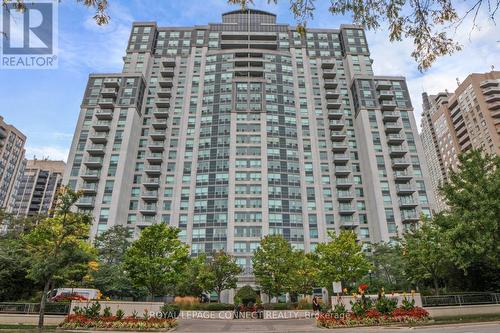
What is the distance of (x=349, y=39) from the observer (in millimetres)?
93375

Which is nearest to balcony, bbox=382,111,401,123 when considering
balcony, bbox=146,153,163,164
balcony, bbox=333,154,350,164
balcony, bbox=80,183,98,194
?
balcony, bbox=333,154,350,164

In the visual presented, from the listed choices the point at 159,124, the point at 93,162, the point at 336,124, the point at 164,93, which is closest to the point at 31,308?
the point at 93,162

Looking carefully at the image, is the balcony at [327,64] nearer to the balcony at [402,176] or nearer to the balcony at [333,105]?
the balcony at [333,105]

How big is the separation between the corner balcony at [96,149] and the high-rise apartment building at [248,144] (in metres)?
0.48

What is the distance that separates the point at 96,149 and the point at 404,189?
6849 centimetres

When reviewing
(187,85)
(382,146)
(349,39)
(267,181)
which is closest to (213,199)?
(267,181)

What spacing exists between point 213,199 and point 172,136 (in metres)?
20.2

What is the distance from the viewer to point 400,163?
235 feet

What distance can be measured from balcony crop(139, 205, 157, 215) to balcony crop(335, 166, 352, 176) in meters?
41.2

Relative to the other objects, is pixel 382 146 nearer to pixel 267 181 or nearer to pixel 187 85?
pixel 267 181

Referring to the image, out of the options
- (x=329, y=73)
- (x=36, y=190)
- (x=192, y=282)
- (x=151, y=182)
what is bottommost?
(x=192, y=282)

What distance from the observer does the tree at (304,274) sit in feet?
149

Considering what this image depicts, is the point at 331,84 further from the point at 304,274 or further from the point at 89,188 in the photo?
the point at 89,188

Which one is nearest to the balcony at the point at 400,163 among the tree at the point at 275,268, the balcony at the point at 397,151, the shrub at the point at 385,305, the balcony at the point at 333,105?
the balcony at the point at 397,151
